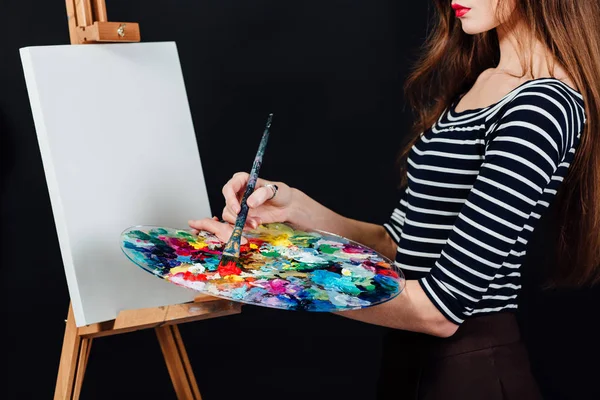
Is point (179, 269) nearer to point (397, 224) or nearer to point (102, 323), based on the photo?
point (102, 323)

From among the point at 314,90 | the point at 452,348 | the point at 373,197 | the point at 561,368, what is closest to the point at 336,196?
the point at 373,197

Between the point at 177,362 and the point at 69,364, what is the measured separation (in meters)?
0.31

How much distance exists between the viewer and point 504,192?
1.18 meters

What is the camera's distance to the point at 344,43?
8.54 ft

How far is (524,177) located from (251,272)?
455 millimetres

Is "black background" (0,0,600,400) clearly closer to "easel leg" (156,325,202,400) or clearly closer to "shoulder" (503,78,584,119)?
"easel leg" (156,325,202,400)

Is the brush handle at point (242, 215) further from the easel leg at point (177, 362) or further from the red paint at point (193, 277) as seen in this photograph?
Answer: the easel leg at point (177, 362)

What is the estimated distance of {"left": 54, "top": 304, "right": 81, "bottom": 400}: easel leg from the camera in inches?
59.6

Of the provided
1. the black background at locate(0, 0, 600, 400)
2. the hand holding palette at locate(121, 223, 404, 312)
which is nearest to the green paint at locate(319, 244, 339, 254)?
the hand holding palette at locate(121, 223, 404, 312)

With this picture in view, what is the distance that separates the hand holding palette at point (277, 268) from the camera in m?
1.13

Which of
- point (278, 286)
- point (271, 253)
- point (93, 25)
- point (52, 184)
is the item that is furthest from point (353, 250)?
point (93, 25)

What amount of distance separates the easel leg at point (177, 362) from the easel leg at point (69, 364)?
0.79ft

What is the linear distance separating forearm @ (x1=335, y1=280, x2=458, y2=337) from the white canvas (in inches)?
21.4

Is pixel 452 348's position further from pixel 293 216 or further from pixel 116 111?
pixel 116 111
